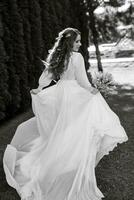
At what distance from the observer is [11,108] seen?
9547 millimetres

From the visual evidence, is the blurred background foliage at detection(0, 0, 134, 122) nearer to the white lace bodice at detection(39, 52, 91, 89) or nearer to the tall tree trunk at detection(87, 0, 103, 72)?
the tall tree trunk at detection(87, 0, 103, 72)

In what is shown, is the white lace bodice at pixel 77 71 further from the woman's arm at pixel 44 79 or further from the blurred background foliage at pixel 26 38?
the blurred background foliage at pixel 26 38

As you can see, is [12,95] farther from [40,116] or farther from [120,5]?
[120,5]

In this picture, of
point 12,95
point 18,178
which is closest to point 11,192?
point 18,178

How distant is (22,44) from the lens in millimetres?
9656

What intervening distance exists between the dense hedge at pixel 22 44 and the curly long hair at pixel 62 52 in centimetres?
360

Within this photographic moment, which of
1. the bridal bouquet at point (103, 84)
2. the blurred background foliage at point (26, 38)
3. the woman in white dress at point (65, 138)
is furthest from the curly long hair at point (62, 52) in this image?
the blurred background foliage at point (26, 38)

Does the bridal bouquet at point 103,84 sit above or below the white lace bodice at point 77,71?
below

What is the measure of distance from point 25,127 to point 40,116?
0.40 meters

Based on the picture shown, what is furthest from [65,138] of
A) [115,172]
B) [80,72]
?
[115,172]

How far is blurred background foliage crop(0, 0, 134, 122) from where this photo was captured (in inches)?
355

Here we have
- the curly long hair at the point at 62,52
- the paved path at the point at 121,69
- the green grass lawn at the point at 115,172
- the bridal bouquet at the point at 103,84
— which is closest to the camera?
the green grass lawn at the point at 115,172

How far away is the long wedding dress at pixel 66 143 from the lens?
4391 millimetres

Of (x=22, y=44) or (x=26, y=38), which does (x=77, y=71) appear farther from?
(x=26, y=38)
